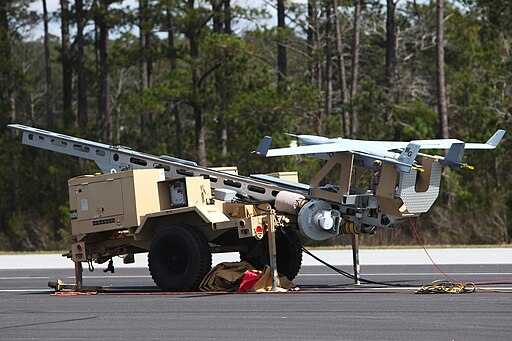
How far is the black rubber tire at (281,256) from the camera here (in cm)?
1848

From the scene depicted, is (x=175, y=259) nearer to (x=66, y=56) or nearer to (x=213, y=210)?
(x=213, y=210)

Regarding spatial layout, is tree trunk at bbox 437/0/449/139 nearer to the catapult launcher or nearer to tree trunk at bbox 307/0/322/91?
tree trunk at bbox 307/0/322/91

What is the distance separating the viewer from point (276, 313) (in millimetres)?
13789

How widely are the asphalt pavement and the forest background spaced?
15819 millimetres

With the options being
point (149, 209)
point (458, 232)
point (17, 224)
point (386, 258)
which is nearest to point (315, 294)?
point (149, 209)

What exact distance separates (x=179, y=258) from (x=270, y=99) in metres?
23.4

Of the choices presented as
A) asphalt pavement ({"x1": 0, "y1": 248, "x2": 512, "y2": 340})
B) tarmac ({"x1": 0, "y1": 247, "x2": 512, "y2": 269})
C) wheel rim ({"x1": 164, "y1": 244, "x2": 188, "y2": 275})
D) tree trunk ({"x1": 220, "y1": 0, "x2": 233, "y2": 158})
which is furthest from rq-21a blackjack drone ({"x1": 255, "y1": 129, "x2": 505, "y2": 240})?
tree trunk ({"x1": 220, "y1": 0, "x2": 233, "y2": 158})

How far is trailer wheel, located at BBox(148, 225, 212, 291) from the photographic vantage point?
16.9 metres

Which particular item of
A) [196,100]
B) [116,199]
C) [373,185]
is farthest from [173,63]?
[373,185]

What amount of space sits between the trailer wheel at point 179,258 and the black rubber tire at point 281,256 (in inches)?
62.5

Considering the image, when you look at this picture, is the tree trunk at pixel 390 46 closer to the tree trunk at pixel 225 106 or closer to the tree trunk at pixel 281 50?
the tree trunk at pixel 281 50

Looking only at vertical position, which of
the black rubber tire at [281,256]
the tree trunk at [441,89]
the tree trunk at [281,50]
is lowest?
the black rubber tire at [281,256]

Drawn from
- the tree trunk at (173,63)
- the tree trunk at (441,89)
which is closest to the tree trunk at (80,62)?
the tree trunk at (173,63)

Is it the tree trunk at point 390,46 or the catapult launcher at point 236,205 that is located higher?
the tree trunk at point 390,46
